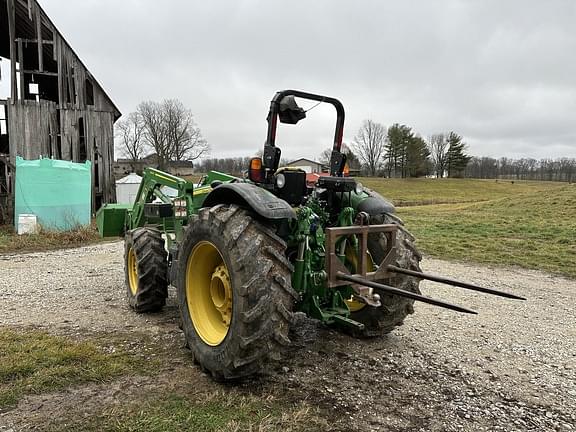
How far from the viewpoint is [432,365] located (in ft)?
14.4

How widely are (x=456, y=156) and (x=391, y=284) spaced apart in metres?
74.5

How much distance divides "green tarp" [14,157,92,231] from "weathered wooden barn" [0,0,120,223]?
1.38 m

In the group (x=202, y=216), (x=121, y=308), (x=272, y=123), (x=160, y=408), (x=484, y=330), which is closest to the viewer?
(x=160, y=408)

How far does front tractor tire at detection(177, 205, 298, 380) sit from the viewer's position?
3.39 meters

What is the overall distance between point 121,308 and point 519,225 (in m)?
14.4

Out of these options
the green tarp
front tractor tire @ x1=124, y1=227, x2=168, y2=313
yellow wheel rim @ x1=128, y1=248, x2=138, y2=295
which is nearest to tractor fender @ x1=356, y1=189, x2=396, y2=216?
front tractor tire @ x1=124, y1=227, x2=168, y2=313

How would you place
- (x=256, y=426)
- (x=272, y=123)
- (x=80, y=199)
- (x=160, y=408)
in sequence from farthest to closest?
1. (x=80, y=199)
2. (x=272, y=123)
3. (x=160, y=408)
4. (x=256, y=426)

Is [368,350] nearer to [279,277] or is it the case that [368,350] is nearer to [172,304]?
[279,277]

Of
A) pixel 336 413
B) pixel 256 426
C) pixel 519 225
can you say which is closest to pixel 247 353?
pixel 256 426

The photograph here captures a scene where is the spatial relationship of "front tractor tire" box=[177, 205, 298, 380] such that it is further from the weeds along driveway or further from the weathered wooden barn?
the weathered wooden barn

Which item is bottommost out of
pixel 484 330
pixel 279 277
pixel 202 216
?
pixel 484 330

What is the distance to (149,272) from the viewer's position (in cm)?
568

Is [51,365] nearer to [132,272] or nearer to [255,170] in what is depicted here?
[132,272]

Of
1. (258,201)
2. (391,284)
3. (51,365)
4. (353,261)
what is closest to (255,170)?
(258,201)
